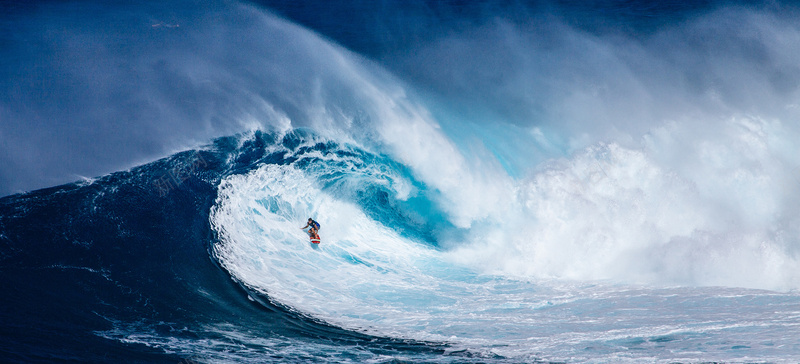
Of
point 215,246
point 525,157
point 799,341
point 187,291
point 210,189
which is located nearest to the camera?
point 799,341

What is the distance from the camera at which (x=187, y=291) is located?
27.6 feet

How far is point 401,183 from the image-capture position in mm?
13594

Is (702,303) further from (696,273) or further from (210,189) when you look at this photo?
(210,189)

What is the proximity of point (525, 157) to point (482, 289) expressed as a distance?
18.9 ft

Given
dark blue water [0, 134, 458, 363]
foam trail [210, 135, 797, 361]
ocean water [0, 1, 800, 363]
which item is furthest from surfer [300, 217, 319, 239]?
dark blue water [0, 134, 458, 363]

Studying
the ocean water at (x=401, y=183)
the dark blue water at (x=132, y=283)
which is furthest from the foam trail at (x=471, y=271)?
the dark blue water at (x=132, y=283)

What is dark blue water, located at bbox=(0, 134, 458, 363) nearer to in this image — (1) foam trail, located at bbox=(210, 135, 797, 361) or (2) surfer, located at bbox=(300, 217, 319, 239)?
(1) foam trail, located at bbox=(210, 135, 797, 361)

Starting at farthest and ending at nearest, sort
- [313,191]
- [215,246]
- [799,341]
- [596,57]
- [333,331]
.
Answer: [596,57], [313,191], [215,246], [333,331], [799,341]

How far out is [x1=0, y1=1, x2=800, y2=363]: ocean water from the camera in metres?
7.48

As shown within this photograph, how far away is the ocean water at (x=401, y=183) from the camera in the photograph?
7477 mm

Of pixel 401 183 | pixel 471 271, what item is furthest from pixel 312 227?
pixel 471 271

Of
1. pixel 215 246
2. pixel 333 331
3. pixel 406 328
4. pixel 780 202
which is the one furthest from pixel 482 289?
pixel 780 202

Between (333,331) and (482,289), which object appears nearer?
(333,331)

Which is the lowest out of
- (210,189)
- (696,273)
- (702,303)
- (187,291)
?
(187,291)
